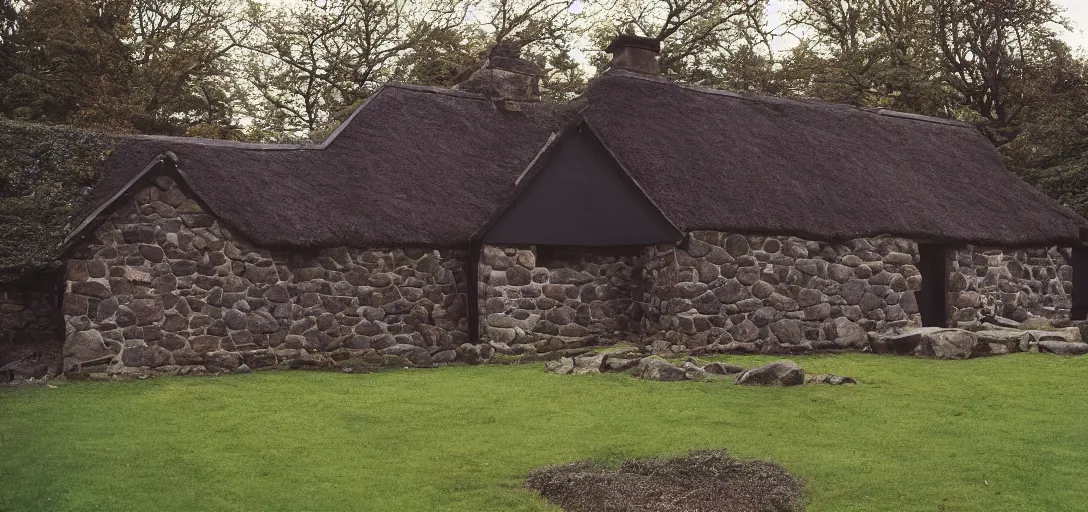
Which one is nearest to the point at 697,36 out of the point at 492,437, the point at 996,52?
the point at 996,52

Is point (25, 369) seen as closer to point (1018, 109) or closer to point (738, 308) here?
point (738, 308)

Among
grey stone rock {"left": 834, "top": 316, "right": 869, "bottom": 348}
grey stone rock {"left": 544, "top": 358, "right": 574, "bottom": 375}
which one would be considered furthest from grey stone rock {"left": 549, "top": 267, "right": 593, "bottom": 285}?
grey stone rock {"left": 834, "top": 316, "right": 869, "bottom": 348}

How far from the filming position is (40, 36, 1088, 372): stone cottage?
14.8 m

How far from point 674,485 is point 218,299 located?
31.4 ft

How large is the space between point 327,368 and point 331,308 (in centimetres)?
114

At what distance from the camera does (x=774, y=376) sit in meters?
12.6

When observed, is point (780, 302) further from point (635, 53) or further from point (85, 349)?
point (85, 349)

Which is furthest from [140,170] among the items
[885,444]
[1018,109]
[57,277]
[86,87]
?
[1018,109]

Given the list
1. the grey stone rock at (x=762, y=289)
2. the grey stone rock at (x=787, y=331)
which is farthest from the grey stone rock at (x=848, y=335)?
the grey stone rock at (x=762, y=289)

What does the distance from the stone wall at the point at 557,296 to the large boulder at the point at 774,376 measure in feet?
16.1

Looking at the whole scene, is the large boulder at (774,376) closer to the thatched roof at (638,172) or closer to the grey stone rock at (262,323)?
the thatched roof at (638,172)

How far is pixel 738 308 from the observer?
17656mm

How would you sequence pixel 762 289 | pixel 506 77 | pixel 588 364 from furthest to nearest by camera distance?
pixel 506 77 → pixel 762 289 → pixel 588 364

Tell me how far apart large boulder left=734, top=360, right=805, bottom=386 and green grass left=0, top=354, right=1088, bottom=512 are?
31 centimetres
